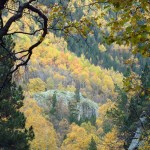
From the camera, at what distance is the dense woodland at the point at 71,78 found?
5.07 meters

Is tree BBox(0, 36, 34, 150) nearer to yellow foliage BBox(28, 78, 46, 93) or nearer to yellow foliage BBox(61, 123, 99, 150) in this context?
yellow foliage BBox(61, 123, 99, 150)

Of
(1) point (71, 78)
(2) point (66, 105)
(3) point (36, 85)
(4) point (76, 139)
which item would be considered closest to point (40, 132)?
(4) point (76, 139)

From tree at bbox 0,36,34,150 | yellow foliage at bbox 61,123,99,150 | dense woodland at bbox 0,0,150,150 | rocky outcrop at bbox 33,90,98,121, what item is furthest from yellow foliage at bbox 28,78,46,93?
tree at bbox 0,36,34,150

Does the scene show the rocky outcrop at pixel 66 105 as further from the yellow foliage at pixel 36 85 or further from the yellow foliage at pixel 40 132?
the yellow foliage at pixel 36 85

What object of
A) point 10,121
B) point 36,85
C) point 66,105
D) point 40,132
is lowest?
point 36,85

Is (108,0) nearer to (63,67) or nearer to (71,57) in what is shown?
(63,67)

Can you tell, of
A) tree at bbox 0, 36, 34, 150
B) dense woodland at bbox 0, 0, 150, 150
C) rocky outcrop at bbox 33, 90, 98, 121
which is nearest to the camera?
dense woodland at bbox 0, 0, 150, 150

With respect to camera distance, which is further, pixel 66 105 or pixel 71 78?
pixel 71 78

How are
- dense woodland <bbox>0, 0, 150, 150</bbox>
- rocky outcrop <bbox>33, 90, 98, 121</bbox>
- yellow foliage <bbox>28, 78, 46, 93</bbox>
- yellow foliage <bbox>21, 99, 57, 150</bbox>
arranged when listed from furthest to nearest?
yellow foliage <bbox>28, 78, 46, 93</bbox> → rocky outcrop <bbox>33, 90, 98, 121</bbox> → yellow foliage <bbox>21, 99, 57, 150</bbox> → dense woodland <bbox>0, 0, 150, 150</bbox>

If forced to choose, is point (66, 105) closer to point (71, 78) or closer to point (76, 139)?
point (76, 139)

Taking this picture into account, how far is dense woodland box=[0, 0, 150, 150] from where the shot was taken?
507 cm

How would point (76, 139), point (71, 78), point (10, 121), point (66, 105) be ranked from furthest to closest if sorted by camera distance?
point (71, 78) < point (66, 105) < point (76, 139) < point (10, 121)

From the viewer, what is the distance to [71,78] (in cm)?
17425

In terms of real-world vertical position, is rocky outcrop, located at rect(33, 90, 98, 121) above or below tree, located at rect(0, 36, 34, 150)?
below
